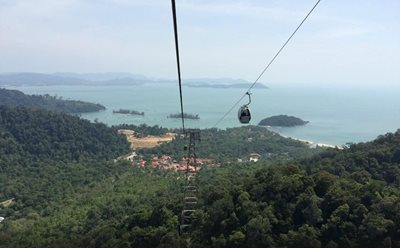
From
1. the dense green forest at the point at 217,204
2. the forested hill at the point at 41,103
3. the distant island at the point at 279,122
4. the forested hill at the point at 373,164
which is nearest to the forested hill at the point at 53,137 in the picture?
the dense green forest at the point at 217,204

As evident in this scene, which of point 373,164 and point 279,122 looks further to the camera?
point 279,122

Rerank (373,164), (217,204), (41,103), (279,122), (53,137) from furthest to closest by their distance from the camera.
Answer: (41,103)
(279,122)
(53,137)
(373,164)
(217,204)

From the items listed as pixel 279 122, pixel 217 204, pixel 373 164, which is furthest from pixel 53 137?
pixel 279 122

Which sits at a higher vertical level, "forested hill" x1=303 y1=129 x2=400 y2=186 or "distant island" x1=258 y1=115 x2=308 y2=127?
"forested hill" x1=303 y1=129 x2=400 y2=186

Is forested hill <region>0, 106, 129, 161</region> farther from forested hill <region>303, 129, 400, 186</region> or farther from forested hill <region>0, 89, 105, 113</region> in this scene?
forested hill <region>0, 89, 105, 113</region>

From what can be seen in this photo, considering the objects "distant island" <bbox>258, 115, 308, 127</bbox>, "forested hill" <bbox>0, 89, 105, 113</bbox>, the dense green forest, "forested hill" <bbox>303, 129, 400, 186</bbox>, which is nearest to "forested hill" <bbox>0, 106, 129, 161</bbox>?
the dense green forest

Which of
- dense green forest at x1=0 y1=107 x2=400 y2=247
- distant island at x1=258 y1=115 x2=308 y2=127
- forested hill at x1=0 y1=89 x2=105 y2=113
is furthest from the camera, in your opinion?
forested hill at x1=0 y1=89 x2=105 y2=113

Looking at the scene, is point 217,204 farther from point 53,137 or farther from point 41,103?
point 41,103
